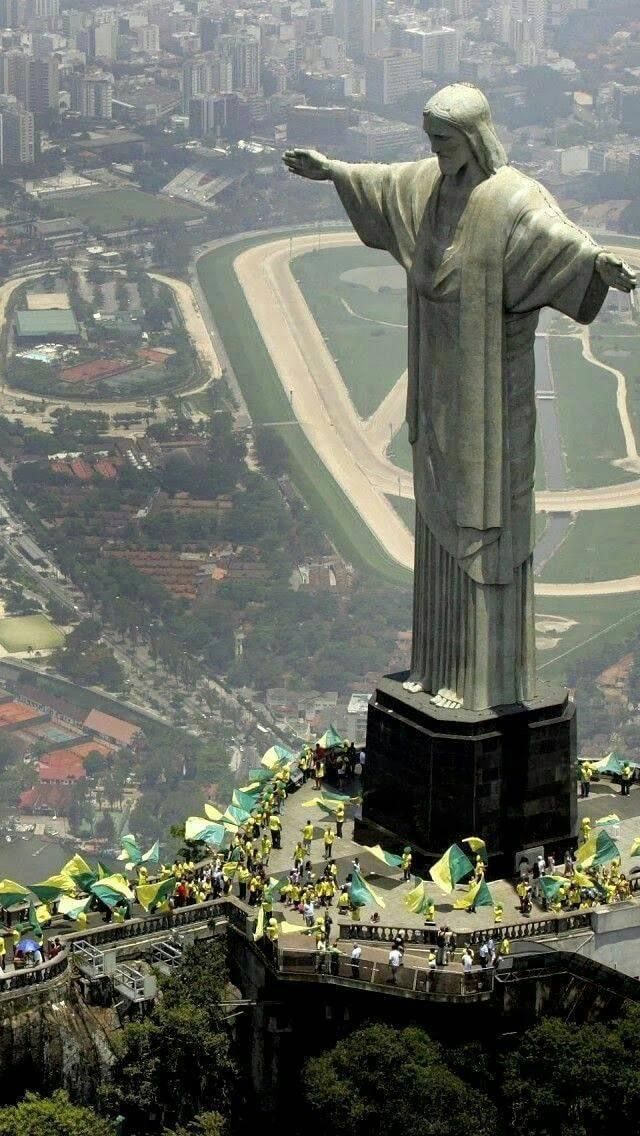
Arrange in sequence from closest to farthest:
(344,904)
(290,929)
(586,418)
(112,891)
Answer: (290,929) → (344,904) → (112,891) → (586,418)

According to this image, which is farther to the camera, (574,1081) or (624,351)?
(624,351)

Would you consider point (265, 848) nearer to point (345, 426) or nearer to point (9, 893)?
point (9, 893)

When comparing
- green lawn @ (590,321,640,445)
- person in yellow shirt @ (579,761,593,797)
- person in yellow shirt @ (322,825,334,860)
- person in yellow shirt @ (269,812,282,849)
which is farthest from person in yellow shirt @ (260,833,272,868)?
green lawn @ (590,321,640,445)

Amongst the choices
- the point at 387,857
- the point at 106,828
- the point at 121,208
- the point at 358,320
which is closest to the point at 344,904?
the point at 387,857

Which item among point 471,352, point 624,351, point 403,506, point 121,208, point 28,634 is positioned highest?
point 121,208

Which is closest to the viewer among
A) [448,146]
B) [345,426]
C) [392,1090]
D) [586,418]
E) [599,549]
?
[392,1090]

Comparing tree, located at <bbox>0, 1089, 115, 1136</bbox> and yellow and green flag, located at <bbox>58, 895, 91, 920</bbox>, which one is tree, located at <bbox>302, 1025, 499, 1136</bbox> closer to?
tree, located at <bbox>0, 1089, 115, 1136</bbox>
